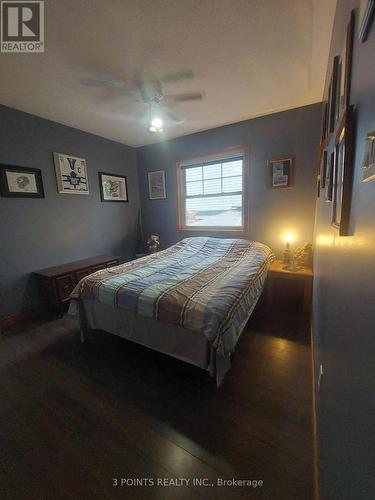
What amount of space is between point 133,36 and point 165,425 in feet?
8.54

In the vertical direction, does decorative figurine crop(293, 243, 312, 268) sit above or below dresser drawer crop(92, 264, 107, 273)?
above

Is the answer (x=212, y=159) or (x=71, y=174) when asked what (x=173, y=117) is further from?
(x=71, y=174)

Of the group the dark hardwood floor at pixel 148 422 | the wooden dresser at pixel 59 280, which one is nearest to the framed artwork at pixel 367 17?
the dark hardwood floor at pixel 148 422

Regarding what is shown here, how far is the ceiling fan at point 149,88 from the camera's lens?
1933 mm

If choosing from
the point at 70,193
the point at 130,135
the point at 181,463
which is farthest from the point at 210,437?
the point at 130,135

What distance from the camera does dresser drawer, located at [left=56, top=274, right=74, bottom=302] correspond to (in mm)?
2514

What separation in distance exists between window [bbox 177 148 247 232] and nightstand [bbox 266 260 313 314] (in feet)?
3.02

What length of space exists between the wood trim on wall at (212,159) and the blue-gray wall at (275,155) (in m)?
0.06

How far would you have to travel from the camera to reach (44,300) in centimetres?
268

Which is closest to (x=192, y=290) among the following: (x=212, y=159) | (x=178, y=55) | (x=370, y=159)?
(x=370, y=159)

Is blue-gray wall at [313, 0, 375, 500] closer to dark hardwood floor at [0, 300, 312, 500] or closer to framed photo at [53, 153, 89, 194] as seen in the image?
dark hardwood floor at [0, 300, 312, 500]

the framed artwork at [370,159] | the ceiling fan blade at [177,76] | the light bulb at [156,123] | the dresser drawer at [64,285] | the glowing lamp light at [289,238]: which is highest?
the ceiling fan blade at [177,76]

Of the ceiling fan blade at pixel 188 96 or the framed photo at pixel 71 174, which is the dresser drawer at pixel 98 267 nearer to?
the framed photo at pixel 71 174

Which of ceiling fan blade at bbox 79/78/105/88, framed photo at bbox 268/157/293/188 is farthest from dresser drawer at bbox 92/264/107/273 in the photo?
framed photo at bbox 268/157/293/188
